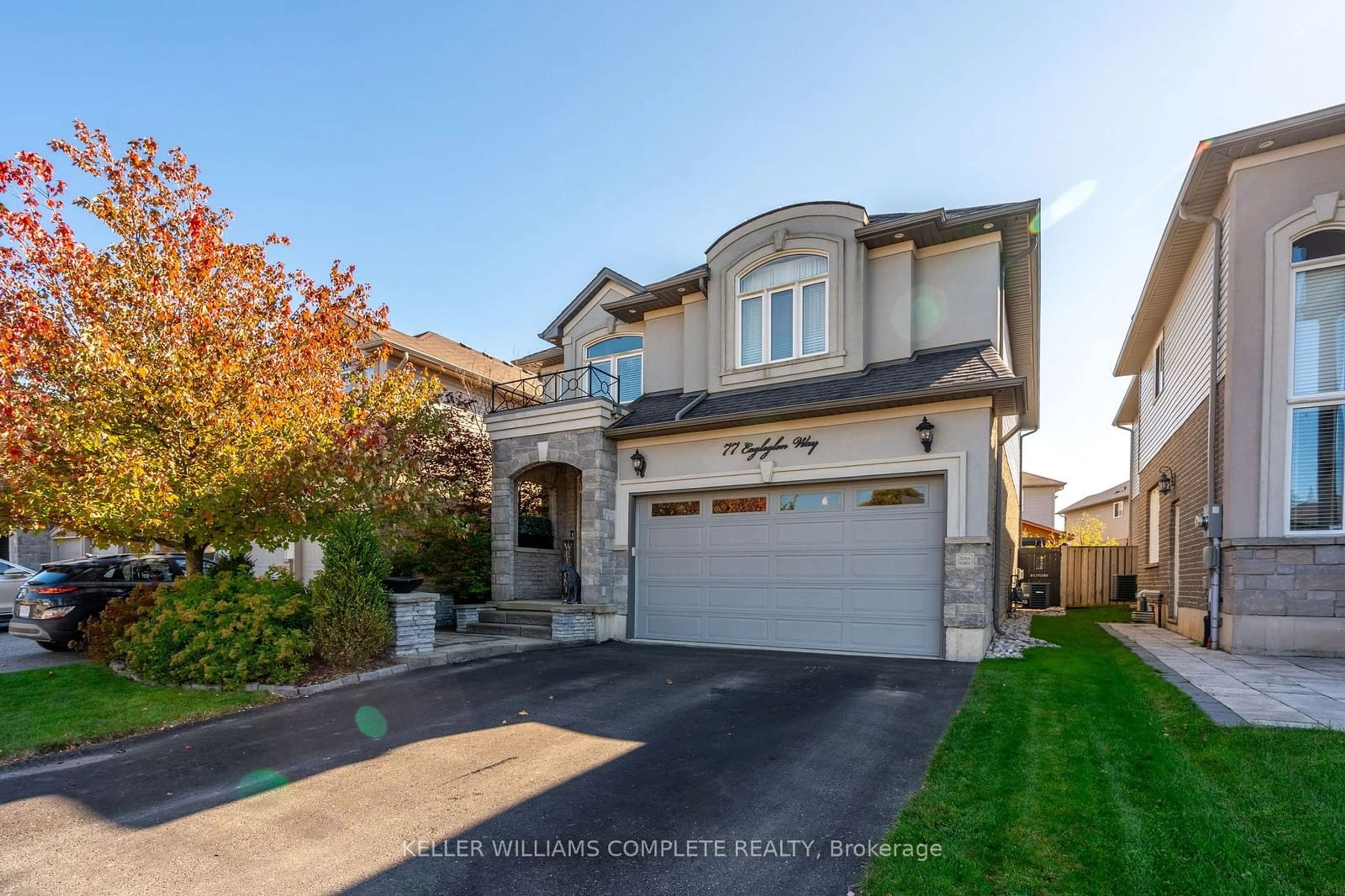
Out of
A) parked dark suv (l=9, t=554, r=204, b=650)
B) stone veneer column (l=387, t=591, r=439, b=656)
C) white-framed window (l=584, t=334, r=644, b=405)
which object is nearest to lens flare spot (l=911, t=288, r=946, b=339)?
white-framed window (l=584, t=334, r=644, b=405)

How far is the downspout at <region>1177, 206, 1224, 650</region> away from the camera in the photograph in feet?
28.7

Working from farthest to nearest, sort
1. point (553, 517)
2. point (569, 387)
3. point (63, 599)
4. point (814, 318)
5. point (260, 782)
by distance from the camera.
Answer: point (553, 517) → point (569, 387) → point (814, 318) → point (63, 599) → point (260, 782)

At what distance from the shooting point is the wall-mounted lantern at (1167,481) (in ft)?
41.4

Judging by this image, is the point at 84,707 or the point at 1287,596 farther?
the point at 1287,596

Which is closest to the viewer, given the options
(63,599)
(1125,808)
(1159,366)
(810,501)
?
(1125,808)

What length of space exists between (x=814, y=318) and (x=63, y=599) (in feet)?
41.2

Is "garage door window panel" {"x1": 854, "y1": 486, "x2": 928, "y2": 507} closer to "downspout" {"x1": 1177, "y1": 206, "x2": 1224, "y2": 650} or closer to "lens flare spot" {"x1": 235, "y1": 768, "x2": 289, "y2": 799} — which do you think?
"downspout" {"x1": 1177, "y1": 206, "x2": 1224, "y2": 650}

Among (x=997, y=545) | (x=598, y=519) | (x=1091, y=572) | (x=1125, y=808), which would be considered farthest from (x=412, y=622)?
(x=1091, y=572)

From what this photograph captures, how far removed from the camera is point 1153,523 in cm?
1505

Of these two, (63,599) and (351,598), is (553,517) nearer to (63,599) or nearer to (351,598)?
(351,598)

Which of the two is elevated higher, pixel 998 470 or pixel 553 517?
pixel 998 470

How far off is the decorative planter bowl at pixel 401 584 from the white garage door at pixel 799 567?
3.82m

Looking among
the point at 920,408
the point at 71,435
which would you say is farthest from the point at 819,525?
the point at 71,435

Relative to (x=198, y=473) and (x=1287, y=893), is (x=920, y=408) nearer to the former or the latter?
(x=1287, y=893)
